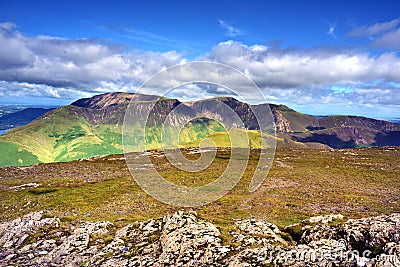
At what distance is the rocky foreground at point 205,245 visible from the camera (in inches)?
513

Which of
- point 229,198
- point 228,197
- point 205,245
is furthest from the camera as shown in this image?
point 228,197

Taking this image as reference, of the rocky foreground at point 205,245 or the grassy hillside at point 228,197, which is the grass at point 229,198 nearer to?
the grassy hillside at point 228,197

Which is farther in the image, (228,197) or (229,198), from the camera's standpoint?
(228,197)

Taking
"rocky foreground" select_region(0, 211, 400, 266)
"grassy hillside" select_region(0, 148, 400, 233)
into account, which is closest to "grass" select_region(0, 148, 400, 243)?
"grassy hillside" select_region(0, 148, 400, 233)

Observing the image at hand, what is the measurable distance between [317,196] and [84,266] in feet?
138

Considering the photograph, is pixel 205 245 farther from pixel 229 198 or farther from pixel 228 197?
pixel 228 197

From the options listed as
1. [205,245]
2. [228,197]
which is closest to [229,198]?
[228,197]

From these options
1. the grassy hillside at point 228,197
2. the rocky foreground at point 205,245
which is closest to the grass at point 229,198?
the grassy hillside at point 228,197

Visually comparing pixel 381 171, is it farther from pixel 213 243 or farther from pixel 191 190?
pixel 213 243

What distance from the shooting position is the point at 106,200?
146 ft

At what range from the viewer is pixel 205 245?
632 inches

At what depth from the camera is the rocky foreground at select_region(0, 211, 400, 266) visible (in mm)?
13039

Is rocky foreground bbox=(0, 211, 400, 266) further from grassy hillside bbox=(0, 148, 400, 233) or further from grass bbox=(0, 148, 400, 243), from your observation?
grassy hillside bbox=(0, 148, 400, 233)

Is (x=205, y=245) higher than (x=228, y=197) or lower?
higher
